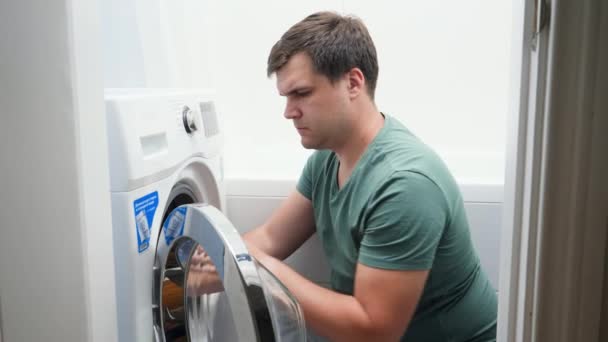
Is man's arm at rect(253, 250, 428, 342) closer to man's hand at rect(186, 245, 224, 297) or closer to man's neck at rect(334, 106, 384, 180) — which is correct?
man's hand at rect(186, 245, 224, 297)

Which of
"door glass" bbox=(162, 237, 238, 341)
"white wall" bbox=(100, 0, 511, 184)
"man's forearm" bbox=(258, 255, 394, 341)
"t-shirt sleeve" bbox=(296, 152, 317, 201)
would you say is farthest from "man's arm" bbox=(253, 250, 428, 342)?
"white wall" bbox=(100, 0, 511, 184)

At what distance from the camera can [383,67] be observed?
1964 millimetres

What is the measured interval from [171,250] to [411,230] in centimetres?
49

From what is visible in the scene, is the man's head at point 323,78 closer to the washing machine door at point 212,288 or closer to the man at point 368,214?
the man at point 368,214

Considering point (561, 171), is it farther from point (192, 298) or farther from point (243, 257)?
point (192, 298)

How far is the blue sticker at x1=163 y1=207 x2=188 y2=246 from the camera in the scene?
1043 mm

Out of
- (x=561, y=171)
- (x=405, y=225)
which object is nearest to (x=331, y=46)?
(x=405, y=225)

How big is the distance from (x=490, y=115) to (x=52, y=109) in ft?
5.01

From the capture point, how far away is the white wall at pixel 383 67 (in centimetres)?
189

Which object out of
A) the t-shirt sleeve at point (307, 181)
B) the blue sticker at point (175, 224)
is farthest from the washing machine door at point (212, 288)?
the t-shirt sleeve at point (307, 181)

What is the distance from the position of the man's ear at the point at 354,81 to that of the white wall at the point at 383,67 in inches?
19.4

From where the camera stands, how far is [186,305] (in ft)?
4.00

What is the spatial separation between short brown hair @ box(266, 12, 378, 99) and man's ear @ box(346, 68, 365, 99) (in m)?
0.01

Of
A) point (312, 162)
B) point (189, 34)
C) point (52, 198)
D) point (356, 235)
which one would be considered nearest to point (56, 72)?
point (52, 198)
